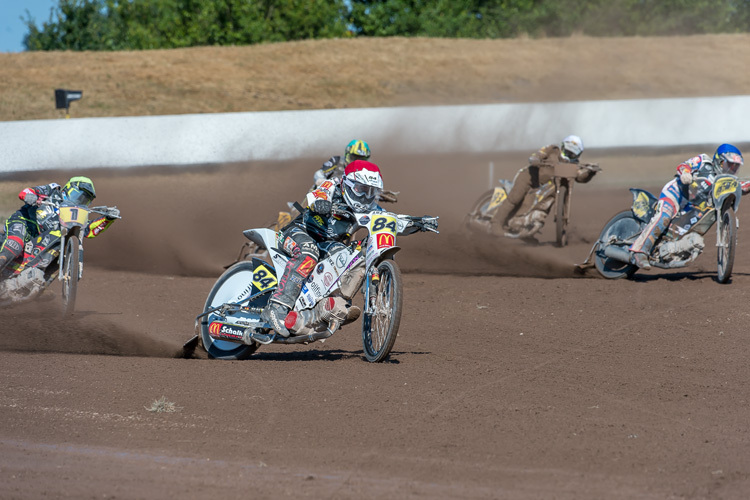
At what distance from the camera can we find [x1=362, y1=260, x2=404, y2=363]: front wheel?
8.21 metres

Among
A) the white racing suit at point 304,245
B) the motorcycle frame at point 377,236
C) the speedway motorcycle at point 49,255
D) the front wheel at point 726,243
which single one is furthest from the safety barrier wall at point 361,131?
the motorcycle frame at point 377,236

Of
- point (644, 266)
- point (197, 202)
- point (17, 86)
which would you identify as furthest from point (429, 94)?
point (644, 266)

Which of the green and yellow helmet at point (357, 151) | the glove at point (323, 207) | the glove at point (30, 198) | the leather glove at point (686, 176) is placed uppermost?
the green and yellow helmet at point (357, 151)

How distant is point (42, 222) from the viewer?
39.7 ft

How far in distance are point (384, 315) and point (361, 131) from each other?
16.2 metres

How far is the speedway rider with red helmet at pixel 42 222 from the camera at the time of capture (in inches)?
469

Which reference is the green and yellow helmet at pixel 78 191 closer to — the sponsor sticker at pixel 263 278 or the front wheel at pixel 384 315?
the sponsor sticker at pixel 263 278

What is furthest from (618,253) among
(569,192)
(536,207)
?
(536,207)

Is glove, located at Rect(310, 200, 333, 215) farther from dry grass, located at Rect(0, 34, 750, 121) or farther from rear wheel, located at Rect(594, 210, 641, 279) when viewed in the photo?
dry grass, located at Rect(0, 34, 750, 121)

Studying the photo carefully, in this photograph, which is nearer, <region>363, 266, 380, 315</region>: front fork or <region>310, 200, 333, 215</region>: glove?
<region>310, 200, 333, 215</region>: glove

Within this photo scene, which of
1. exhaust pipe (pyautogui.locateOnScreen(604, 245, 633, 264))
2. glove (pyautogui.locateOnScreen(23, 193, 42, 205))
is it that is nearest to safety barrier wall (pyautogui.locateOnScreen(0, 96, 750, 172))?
glove (pyautogui.locateOnScreen(23, 193, 42, 205))

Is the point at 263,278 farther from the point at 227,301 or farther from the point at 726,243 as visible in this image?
the point at 726,243

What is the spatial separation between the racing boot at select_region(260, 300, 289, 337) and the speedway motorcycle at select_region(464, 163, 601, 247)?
8.85 metres

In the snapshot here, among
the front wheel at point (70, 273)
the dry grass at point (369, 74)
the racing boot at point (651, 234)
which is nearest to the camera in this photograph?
the front wheel at point (70, 273)
